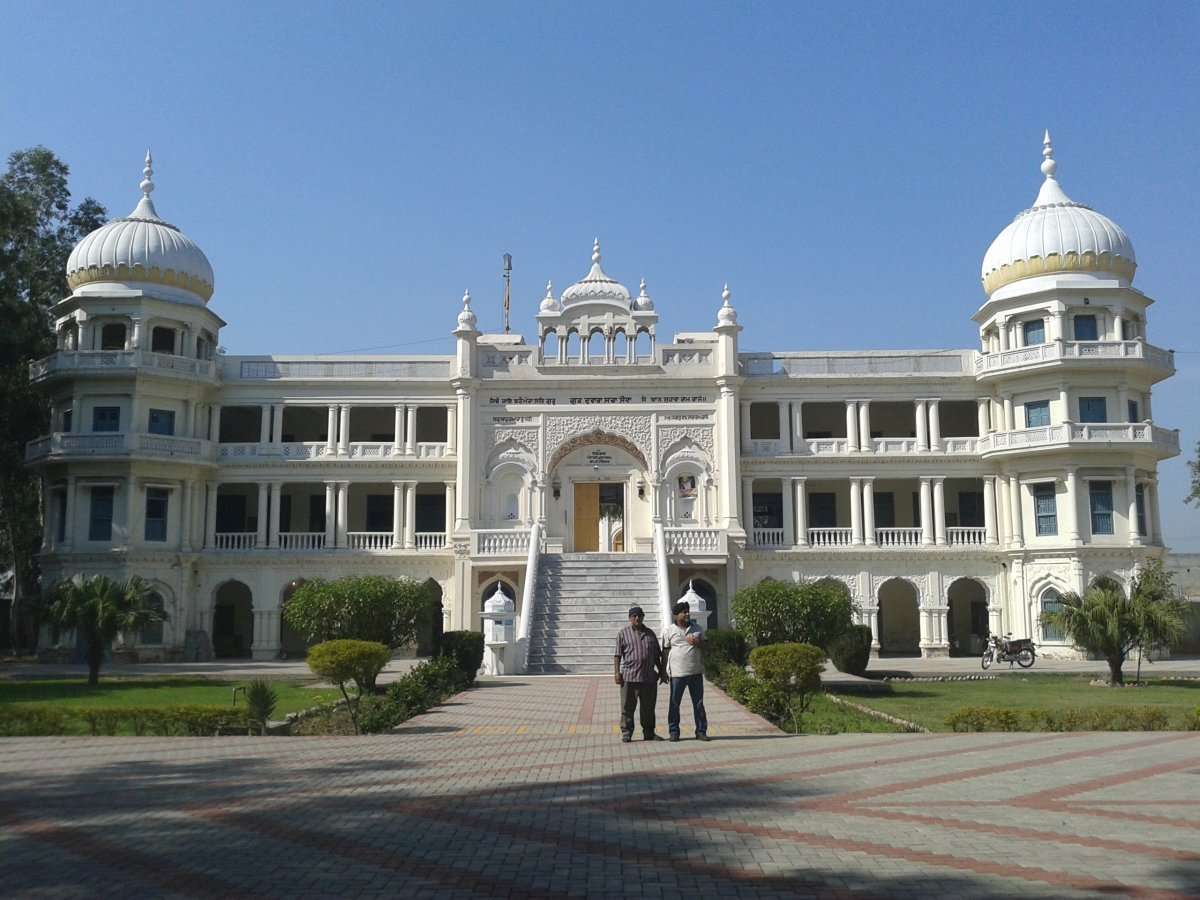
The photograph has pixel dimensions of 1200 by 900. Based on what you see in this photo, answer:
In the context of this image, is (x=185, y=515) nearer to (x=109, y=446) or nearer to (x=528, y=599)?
(x=109, y=446)

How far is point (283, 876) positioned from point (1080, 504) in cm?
3359

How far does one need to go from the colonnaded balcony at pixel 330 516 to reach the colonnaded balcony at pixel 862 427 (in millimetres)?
11524

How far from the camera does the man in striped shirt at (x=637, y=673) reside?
14312 millimetres

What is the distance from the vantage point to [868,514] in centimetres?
3844

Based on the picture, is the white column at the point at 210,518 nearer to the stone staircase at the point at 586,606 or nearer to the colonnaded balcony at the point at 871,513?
the stone staircase at the point at 586,606

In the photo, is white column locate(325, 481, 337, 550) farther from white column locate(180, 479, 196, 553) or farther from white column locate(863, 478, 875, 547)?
white column locate(863, 478, 875, 547)

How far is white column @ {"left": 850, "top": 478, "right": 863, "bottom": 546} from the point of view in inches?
1511

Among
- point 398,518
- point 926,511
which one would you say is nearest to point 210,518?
point 398,518

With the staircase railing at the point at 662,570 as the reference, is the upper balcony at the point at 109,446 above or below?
above

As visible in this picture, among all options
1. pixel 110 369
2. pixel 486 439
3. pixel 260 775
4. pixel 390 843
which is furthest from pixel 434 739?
pixel 110 369

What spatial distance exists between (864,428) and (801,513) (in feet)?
12.4

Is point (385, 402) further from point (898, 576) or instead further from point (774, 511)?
point (898, 576)

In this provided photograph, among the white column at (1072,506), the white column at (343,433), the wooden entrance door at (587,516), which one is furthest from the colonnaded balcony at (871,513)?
the white column at (343,433)

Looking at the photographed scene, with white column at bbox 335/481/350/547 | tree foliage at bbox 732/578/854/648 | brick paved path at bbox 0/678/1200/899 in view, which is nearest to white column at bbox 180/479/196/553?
white column at bbox 335/481/350/547
